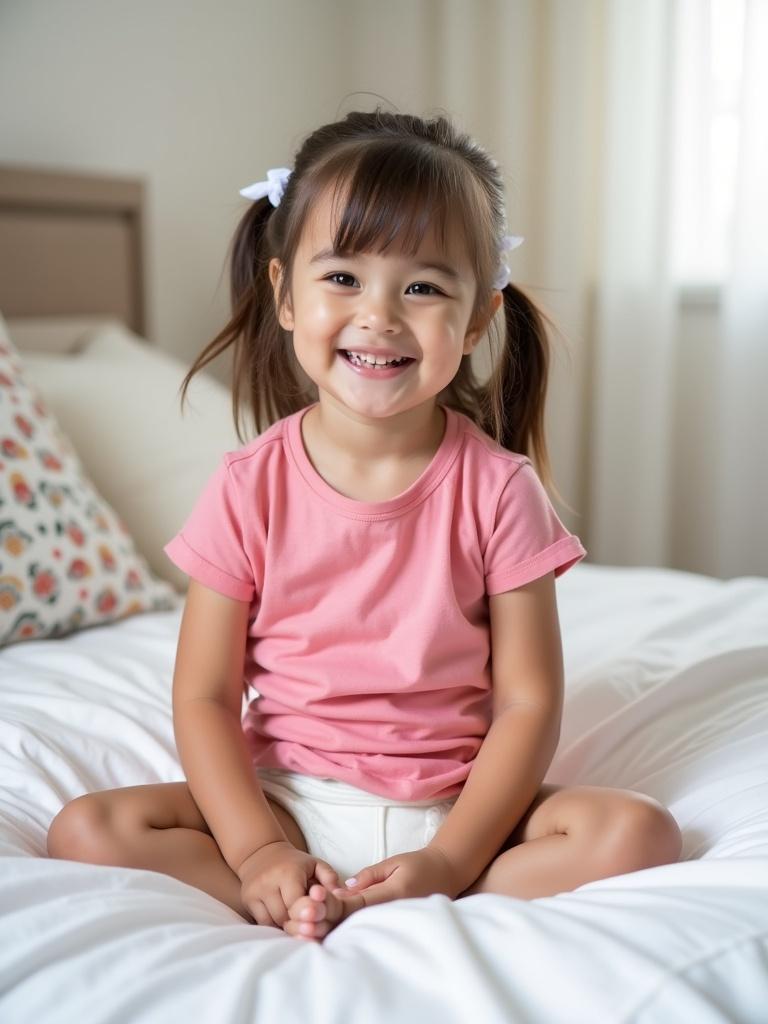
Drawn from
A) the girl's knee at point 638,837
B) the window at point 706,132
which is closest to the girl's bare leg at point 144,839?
the girl's knee at point 638,837

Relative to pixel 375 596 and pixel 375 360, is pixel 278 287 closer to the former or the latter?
pixel 375 360

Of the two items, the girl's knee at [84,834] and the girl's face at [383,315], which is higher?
the girl's face at [383,315]

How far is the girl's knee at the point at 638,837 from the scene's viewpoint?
0.85 meters

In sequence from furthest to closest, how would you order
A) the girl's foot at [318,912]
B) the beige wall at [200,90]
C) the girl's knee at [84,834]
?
1. the beige wall at [200,90]
2. the girl's knee at [84,834]
3. the girl's foot at [318,912]

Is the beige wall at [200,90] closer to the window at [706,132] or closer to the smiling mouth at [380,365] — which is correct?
the window at [706,132]

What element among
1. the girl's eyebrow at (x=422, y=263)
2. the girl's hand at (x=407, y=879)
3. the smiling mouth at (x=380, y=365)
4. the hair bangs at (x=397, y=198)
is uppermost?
the hair bangs at (x=397, y=198)

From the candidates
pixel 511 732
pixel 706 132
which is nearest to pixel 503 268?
pixel 511 732

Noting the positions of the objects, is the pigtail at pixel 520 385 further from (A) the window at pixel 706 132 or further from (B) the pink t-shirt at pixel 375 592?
(A) the window at pixel 706 132

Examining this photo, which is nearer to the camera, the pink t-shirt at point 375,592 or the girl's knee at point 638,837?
the girl's knee at point 638,837

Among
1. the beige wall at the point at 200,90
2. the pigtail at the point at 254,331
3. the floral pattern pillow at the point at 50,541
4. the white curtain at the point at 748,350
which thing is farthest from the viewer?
the white curtain at the point at 748,350

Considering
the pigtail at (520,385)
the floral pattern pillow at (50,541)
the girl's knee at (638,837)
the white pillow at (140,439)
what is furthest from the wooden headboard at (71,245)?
the girl's knee at (638,837)

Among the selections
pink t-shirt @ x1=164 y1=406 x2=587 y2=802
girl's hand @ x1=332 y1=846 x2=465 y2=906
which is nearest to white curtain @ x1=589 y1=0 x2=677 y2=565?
pink t-shirt @ x1=164 y1=406 x2=587 y2=802

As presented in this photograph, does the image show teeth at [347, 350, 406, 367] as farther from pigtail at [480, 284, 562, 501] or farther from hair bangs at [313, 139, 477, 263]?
pigtail at [480, 284, 562, 501]

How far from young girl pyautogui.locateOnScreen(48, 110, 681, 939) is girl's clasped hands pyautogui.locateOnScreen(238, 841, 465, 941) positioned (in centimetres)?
1
